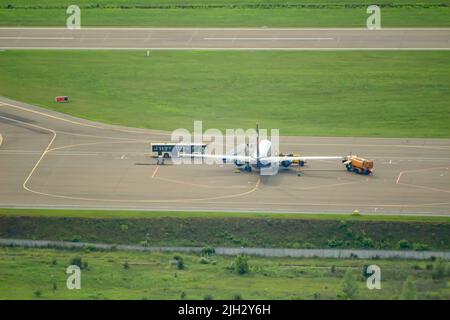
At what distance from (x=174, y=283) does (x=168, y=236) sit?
52.2 ft

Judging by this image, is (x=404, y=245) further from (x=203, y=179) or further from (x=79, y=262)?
(x=79, y=262)

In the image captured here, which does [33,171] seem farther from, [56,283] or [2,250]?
[56,283]

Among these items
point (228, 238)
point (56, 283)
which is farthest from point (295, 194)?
point (56, 283)

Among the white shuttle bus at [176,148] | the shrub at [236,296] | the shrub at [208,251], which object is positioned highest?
the white shuttle bus at [176,148]

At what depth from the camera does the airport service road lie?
165 m

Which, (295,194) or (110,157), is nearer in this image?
(295,194)

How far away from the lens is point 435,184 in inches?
6831

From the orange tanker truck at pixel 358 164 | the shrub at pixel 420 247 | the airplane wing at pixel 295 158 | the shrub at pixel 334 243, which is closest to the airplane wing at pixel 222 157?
the airplane wing at pixel 295 158

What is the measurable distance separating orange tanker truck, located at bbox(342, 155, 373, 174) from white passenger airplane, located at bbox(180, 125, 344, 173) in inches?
55.2

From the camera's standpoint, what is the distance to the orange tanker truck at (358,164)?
177 m

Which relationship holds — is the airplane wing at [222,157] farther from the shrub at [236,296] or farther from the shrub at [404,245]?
the shrub at [236,296]

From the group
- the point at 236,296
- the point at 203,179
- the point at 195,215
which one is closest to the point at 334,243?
the point at 195,215

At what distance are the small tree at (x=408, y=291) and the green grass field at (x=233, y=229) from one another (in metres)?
17.3

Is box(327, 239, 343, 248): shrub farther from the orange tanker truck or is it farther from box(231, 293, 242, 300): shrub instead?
the orange tanker truck
